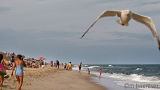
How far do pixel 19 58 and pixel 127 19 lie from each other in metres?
5.65

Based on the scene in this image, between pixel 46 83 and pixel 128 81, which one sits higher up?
pixel 46 83

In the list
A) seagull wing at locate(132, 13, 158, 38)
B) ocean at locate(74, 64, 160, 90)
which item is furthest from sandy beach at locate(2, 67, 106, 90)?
seagull wing at locate(132, 13, 158, 38)

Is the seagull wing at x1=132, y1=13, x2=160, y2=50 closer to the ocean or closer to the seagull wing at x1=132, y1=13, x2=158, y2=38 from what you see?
the seagull wing at x1=132, y1=13, x2=158, y2=38

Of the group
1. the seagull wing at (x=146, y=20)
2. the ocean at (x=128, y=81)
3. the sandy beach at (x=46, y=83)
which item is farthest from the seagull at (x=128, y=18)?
the ocean at (x=128, y=81)

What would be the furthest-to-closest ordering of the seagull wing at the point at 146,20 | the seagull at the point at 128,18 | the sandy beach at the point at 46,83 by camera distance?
the sandy beach at the point at 46,83
the seagull wing at the point at 146,20
the seagull at the point at 128,18

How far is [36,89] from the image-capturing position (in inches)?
509

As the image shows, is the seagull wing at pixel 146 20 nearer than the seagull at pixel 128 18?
No

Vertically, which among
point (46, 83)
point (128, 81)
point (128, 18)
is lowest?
point (128, 81)

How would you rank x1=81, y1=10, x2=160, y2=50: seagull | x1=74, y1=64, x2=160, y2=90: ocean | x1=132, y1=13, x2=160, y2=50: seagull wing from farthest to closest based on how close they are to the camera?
x1=74, y1=64, x2=160, y2=90: ocean, x1=132, y1=13, x2=160, y2=50: seagull wing, x1=81, y1=10, x2=160, y2=50: seagull

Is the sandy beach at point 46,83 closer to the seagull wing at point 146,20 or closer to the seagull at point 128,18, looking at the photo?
the seagull at point 128,18

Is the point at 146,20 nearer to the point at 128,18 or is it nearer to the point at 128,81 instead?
the point at 128,18

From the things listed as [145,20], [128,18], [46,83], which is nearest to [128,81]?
[46,83]

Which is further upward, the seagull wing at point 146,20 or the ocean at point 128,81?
the seagull wing at point 146,20

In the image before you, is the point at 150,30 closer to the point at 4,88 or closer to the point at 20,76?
the point at 20,76
